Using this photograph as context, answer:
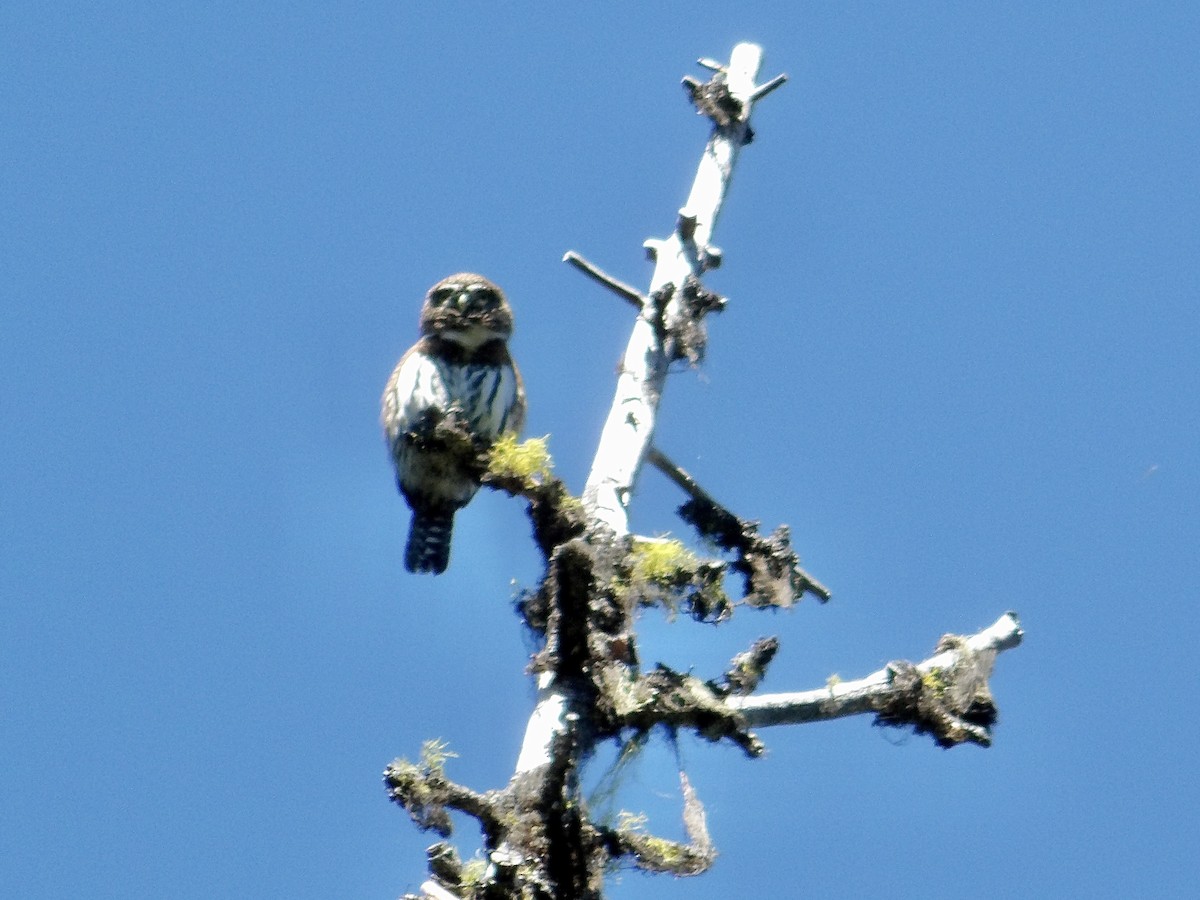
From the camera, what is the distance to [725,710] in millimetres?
4527

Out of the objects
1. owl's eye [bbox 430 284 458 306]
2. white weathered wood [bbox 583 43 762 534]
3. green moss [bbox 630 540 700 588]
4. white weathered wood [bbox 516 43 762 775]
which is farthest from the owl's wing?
green moss [bbox 630 540 700 588]

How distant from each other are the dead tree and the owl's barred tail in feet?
4.38

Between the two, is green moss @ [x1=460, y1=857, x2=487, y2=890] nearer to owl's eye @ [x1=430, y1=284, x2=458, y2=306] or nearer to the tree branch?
the tree branch

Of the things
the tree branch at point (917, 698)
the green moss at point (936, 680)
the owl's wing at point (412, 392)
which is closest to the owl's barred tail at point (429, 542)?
the owl's wing at point (412, 392)

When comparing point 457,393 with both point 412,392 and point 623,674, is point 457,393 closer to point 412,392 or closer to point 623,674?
point 412,392

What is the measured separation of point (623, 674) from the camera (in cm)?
450

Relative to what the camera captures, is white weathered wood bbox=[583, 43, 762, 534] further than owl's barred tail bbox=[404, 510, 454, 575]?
No

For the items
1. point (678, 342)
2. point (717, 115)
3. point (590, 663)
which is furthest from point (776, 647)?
point (717, 115)

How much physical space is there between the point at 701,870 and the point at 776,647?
2.40 feet

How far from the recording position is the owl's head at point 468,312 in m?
6.72

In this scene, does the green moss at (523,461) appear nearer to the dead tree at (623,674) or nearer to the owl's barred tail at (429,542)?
the dead tree at (623,674)

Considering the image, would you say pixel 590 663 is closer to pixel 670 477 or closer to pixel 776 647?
pixel 776 647

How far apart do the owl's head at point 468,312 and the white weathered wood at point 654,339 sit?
0.88m

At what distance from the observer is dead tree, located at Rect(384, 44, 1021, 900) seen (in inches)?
162
